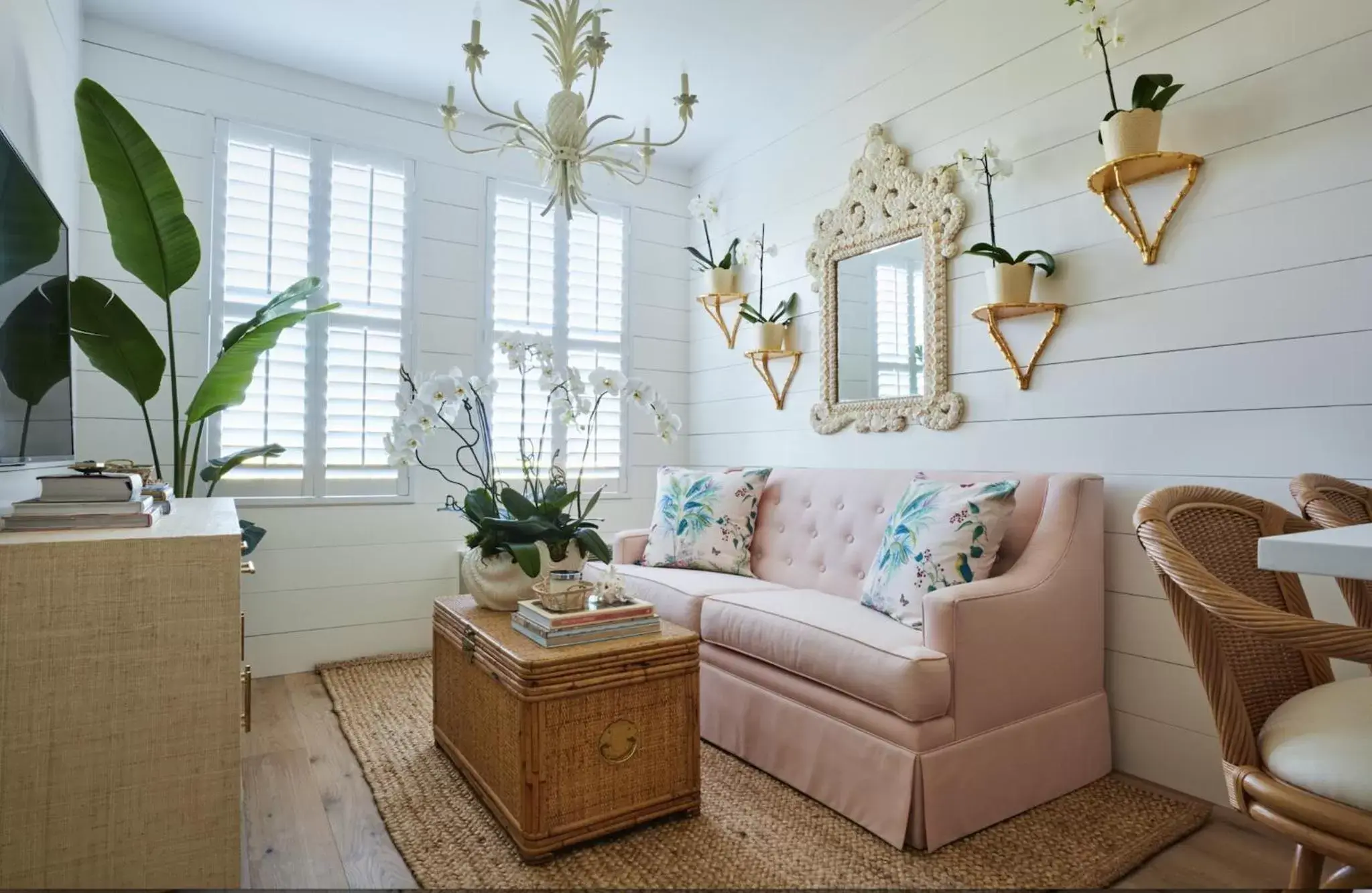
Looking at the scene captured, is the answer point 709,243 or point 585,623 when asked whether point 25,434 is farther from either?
point 709,243

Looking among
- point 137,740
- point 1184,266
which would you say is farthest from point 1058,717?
point 137,740

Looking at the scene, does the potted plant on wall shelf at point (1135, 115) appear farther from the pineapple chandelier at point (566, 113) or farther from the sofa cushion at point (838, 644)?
the sofa cushion at point (838, 644)

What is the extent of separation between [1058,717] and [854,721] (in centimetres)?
61

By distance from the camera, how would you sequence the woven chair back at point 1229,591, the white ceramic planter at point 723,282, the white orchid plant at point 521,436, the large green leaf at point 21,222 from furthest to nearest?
the white ceramic planter at point 723,282 → the white orchid plant at point 521,436 → the large green leaf at point 21,222 → the woven chair back at point 1229,591

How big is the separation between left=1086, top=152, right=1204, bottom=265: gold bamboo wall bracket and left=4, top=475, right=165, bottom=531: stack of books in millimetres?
2607

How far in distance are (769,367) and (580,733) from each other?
2.37 m

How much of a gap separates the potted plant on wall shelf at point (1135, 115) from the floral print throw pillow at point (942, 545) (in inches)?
38.9

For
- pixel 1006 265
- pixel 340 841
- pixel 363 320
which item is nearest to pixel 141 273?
pixel 363 320

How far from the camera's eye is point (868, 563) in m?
2.60

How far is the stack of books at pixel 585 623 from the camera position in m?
1.80

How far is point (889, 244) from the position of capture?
118 inches

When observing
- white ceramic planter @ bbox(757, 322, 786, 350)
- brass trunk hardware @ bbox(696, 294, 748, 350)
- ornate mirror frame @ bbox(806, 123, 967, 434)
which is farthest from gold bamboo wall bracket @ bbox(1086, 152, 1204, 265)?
brass trunk hardware @ bbox(696, 294, 748, 350)

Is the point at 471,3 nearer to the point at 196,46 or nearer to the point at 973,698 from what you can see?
the point at 196,46

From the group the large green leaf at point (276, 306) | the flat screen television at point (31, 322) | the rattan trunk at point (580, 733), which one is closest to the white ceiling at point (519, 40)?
the large green leaf at point (276, 306)
